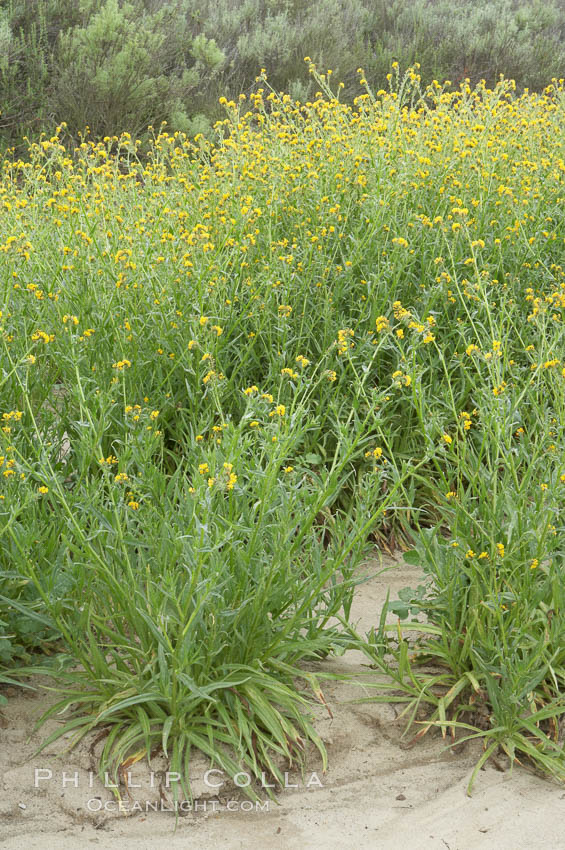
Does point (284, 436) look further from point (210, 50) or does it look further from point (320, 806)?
point (210, 50)

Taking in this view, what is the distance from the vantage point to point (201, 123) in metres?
8.47

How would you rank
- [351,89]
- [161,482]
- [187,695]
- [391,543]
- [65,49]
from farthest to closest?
[351,89] < [65,49] < [391,543] < [161,482] < [187,695]

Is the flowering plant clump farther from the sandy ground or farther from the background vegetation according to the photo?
the background vegetation

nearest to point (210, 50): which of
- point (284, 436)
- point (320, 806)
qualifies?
point (284, 436)

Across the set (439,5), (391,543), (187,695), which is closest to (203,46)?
(439,5)

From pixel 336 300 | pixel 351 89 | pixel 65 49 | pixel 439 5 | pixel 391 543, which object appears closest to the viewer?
pixel 391 543

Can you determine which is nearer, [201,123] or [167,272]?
[167,272]

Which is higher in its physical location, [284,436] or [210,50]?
[210,50]

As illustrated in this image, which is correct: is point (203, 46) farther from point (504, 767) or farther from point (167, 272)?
point (504, 767)

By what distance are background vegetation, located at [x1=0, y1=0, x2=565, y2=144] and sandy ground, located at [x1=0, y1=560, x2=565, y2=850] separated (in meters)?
7.11

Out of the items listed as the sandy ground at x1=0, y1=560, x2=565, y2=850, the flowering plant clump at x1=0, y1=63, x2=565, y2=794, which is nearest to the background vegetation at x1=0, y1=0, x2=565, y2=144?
the flowering plant clump at x1=0, y1=63, x2=565, y2=794

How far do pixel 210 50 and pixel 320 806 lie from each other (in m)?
8.32

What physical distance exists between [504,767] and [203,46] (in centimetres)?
835

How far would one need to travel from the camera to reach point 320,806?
2.22 meters
